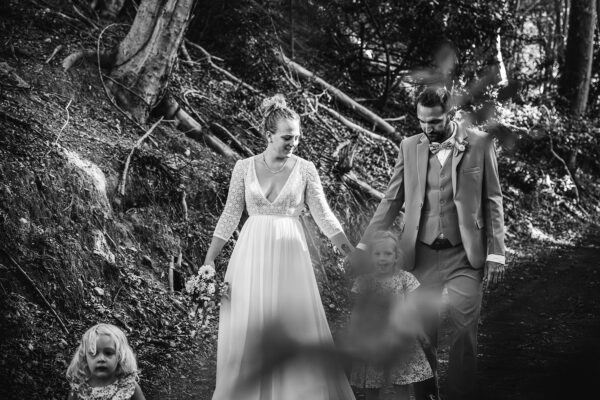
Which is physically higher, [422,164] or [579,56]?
[579,56]

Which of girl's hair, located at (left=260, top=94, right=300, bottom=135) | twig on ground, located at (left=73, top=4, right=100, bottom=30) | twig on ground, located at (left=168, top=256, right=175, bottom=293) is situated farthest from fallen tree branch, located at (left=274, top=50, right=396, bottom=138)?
girl's hair, located at (left=260, top=94, right=300, bottom=135)

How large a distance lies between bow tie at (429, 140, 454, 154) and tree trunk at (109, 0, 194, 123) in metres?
5.29

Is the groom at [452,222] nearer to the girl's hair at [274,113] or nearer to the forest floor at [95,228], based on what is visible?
the forest floor at [95,228]

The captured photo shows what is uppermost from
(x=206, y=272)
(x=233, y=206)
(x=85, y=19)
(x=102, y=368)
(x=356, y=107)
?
(x=85, y=19)

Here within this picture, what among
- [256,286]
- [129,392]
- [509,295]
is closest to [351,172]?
[509,295]

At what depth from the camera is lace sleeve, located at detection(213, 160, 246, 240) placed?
498 cm

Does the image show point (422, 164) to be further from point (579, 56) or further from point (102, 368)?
point (579, 56)

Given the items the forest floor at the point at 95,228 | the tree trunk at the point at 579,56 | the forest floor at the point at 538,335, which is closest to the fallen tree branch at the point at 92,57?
the forest floor at the point at 95,228

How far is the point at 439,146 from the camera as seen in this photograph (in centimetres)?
459

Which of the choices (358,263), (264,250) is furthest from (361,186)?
(358,263)

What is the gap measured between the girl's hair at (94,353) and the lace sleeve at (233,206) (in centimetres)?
144

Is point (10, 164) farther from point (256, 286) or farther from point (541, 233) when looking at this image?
point (541, 233)

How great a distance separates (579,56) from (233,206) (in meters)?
15.3

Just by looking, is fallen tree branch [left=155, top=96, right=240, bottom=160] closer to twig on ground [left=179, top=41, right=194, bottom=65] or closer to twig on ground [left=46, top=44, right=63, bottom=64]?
twig on ground [left=46, top=44, right=63, bottom=64]
